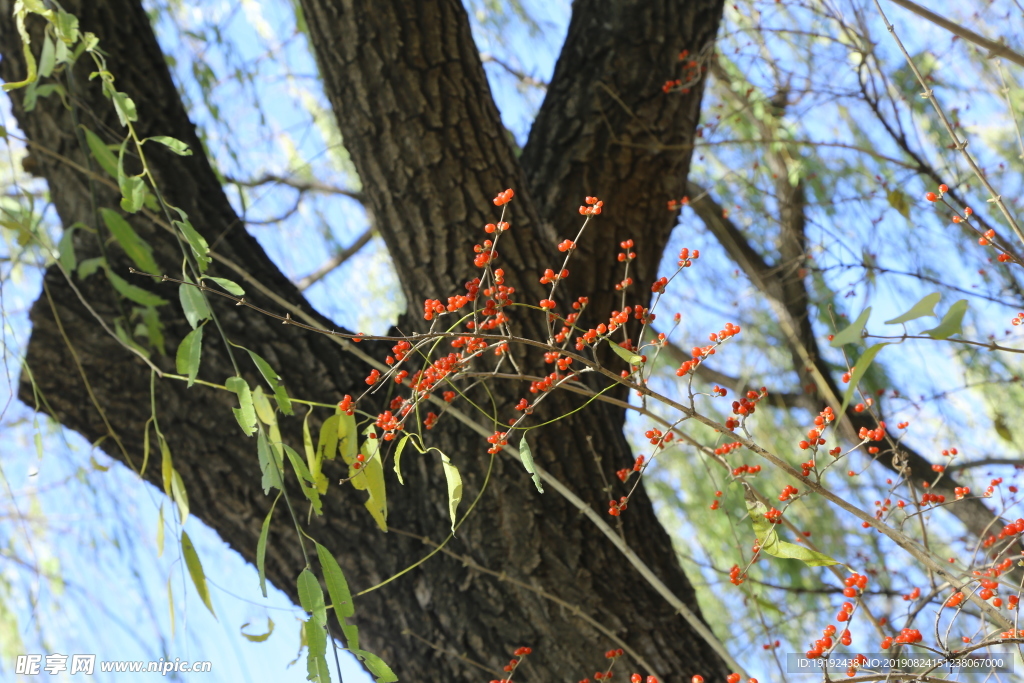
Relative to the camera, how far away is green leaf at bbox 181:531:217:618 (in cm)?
95

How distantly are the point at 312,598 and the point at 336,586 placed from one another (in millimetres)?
41

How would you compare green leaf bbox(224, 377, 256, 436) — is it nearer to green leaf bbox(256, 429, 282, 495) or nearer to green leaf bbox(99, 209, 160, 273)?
green leaf bbox(256, 429, 282, 495)

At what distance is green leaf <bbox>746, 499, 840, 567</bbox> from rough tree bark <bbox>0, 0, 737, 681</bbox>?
39 centimetres

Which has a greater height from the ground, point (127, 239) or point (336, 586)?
point (127, 239)

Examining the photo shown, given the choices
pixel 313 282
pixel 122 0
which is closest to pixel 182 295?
pixel 122 0

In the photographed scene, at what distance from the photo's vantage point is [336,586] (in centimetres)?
85

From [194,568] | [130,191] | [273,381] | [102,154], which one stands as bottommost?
[194,568]

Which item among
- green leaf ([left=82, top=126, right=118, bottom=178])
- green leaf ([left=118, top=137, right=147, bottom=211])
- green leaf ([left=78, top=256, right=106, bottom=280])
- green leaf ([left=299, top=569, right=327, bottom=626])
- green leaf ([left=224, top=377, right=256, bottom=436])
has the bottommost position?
green leaf ([left=299, top=569, right=327, bottom=626])

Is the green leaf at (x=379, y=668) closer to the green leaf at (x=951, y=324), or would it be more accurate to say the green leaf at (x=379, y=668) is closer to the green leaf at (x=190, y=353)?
the green leaf at (x=190, y=353)

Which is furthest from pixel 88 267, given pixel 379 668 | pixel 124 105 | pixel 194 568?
pixel 379 668

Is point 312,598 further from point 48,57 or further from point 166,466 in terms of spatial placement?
point 48,57

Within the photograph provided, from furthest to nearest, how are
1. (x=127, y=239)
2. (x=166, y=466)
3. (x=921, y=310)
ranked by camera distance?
1. (x=127, y=239)
2. (x=166, y=466)
3. (x=921, y=310)

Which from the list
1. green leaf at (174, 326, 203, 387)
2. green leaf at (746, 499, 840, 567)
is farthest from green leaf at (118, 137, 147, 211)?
green leaf at (746, 499, 840, 567)

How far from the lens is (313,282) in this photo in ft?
7.99
